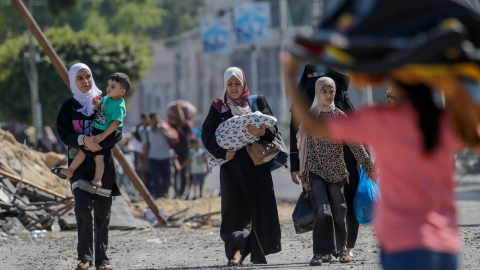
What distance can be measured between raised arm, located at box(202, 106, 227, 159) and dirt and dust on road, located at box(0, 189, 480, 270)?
1.03 metres

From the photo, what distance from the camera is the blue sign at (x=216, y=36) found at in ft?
122

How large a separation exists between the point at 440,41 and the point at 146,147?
520 inches

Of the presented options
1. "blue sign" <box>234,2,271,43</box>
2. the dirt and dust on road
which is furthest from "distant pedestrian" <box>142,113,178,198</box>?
"blue sign" <box>234,2,271,43</box>

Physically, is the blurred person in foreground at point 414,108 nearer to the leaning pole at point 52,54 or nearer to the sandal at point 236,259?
the sandal at point 236,259

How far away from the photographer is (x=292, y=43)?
3.21 metres

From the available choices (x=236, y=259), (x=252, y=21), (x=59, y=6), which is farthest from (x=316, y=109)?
(x=252, y=21)

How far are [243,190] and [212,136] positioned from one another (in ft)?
1.88

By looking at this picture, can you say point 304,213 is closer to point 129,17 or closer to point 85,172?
point 85,172

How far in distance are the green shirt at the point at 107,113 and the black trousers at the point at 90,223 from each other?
0.61m

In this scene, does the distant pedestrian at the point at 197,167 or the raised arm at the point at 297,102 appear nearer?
the raised arm at the point at 297,102

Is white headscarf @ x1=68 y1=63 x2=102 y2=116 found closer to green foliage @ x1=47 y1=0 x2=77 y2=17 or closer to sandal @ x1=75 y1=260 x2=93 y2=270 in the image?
sandal @ x1=75 y1=260 x2=93 y2=270

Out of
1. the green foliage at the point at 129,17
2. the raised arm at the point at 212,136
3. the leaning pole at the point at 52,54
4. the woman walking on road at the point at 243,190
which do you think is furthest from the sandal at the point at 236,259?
the green foliage at the point at 129,17

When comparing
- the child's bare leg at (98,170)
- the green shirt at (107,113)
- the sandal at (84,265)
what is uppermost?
the green shirt at (107,113)

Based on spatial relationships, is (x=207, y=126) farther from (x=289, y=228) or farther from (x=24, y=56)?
(x=24, y=56)
